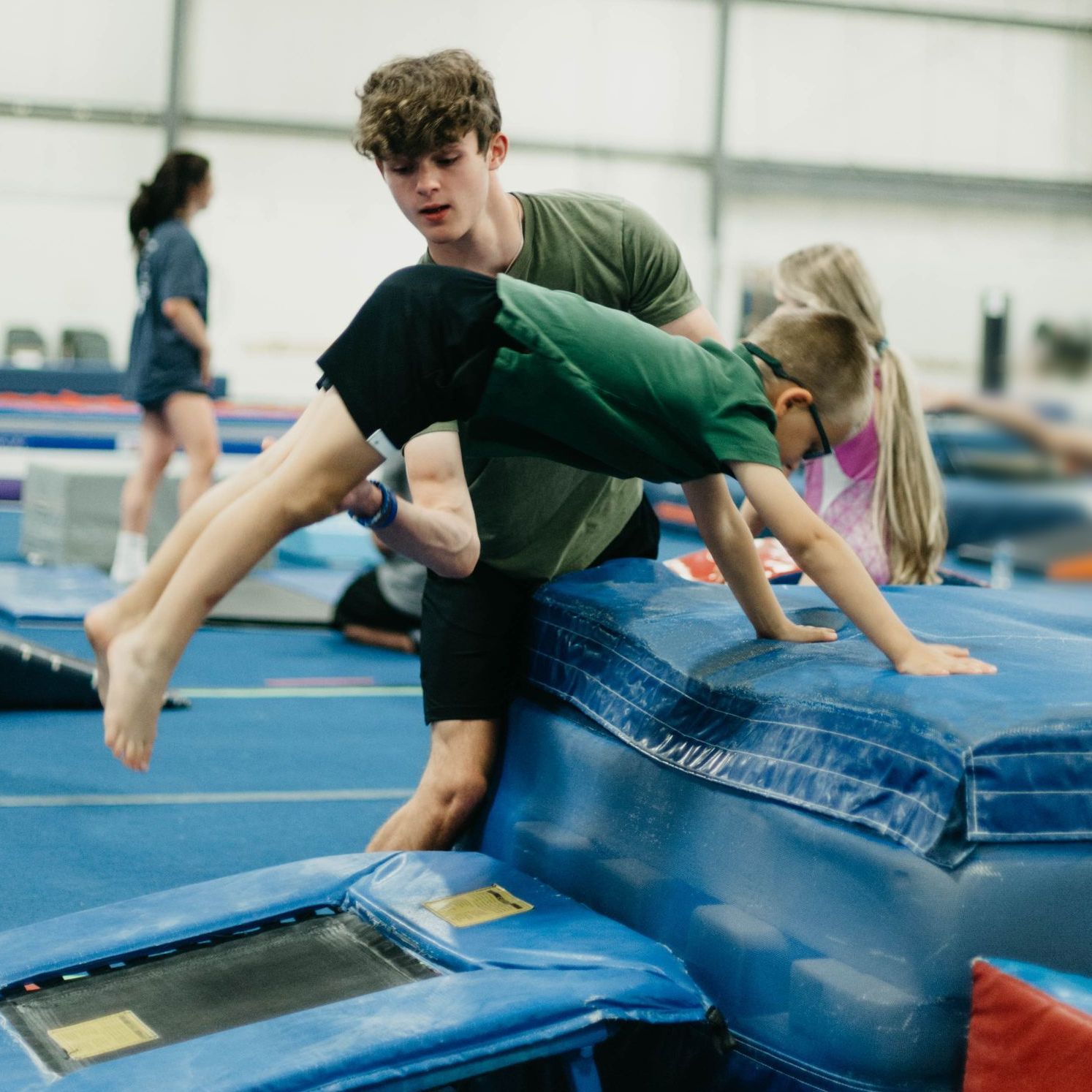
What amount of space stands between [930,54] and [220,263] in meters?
6.76

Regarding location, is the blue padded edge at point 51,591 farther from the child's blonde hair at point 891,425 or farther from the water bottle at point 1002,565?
the water bottle at point 1002,565

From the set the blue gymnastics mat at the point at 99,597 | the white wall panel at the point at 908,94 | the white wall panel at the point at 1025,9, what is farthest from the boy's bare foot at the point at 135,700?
the white wall panel at the point at 1025,9

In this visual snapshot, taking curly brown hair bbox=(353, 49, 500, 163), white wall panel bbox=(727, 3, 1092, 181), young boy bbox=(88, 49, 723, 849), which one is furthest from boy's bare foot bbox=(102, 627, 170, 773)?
white wall panel bbox=(727, 3, 1092, 181)

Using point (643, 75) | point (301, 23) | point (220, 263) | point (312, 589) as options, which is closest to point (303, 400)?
point (220, 263)

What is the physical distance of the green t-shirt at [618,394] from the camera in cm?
204

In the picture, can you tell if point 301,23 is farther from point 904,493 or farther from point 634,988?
point 634,988

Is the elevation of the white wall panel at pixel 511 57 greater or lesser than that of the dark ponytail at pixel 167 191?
greater

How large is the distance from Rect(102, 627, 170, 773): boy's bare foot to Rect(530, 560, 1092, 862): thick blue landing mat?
0.66 m

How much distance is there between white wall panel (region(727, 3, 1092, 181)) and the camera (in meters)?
13.6

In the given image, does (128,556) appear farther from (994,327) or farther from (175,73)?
(175,73)

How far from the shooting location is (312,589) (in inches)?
247

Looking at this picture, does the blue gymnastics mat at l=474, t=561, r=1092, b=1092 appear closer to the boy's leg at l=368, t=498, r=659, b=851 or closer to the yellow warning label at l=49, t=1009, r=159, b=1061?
the boy's leg at l=368, t=498, r=659, b=851

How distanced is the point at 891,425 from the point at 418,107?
45.8 inches

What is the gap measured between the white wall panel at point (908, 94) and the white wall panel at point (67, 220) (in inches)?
211
